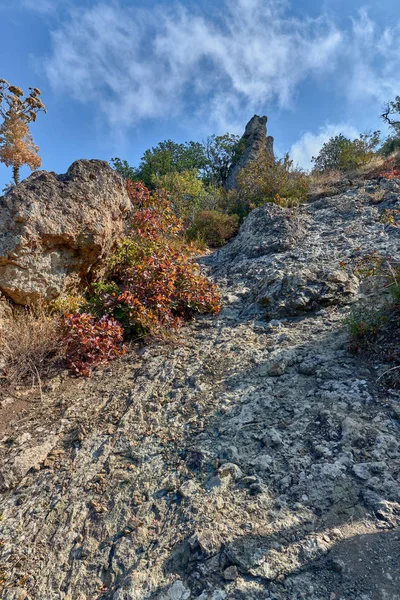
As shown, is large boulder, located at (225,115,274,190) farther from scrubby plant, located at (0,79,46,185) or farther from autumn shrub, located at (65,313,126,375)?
autumn shrub, located at (65,313,126,375)

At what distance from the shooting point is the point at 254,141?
21219 mm

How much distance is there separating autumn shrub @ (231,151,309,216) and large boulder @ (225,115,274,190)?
859 centimetres

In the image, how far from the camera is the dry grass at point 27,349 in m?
4.08

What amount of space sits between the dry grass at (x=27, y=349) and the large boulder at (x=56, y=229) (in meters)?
0.54

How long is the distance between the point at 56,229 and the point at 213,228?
218 inches

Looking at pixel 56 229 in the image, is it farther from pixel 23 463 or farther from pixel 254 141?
pixel 254 141

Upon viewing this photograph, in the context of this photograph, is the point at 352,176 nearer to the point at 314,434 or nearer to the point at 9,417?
the point at 314,434

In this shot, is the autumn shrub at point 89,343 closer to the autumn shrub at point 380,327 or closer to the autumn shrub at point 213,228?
the autumn shrub at point 380,327

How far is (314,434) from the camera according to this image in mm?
2787

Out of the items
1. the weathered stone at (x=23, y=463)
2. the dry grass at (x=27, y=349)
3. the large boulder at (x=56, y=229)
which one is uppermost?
the large boulder at (x=56, y=229)

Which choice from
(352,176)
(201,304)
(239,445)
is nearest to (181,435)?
(239,445)

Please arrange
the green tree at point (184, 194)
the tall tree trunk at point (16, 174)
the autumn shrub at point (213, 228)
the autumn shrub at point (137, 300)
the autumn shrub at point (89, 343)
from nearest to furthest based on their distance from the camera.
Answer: the autumn shrub at point (89, 343)
the autumn shrub at point (137, 300)
the autumn shrub at point (213, 228)
the green tree at point (184, 194)
the tall tree trunk at point (16, 174)

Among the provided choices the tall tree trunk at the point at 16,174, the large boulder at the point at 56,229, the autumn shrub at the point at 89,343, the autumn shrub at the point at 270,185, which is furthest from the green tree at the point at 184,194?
the autumn shrub at the point at 89,343

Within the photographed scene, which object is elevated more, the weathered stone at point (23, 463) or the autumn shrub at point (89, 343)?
the autumn shrub at point (89, 343)
